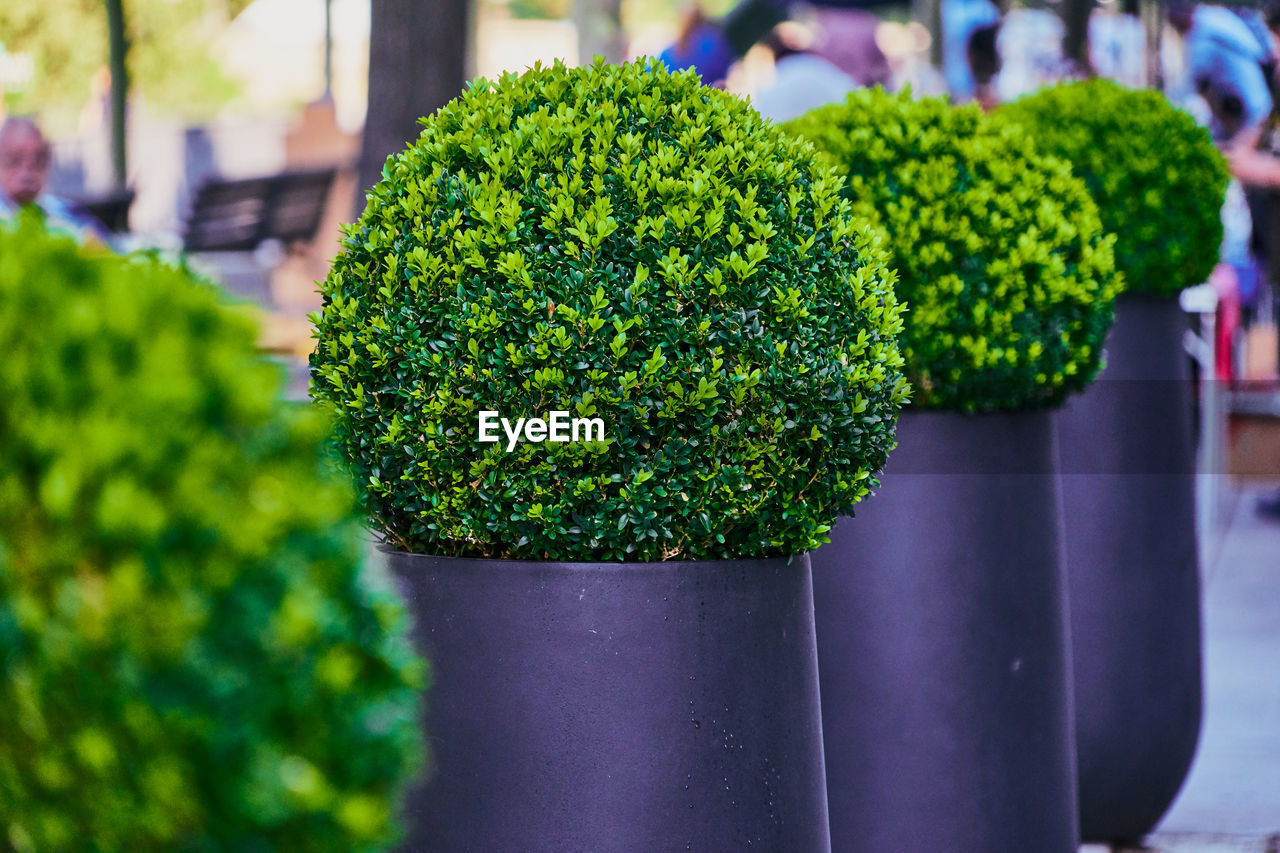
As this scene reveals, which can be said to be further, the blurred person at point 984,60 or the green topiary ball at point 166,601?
the blurred person at point 984,60

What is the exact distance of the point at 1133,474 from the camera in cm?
439

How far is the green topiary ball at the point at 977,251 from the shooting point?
3293 mm

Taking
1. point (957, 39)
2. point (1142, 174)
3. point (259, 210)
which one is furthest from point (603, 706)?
point (259, 210)

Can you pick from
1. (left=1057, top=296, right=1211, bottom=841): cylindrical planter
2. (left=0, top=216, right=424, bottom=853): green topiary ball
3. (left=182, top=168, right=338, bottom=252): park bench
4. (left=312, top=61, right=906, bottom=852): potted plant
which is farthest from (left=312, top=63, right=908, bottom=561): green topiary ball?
(left=182, top=168, right=338, bottom=252): park bench

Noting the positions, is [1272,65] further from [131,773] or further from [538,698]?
[131,773]

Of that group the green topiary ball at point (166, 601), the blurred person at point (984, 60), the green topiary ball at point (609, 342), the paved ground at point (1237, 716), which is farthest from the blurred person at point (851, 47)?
the green topiary ball at point (166, 601)

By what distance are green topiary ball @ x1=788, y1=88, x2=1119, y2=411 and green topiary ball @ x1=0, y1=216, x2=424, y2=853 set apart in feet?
7.12

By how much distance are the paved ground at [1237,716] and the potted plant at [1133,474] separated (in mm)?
340

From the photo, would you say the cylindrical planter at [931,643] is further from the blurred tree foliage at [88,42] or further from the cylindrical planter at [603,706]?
the blurred tree foliage at [88,42]

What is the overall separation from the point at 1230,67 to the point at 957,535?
30.1ft

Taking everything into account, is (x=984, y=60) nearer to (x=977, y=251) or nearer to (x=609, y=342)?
(x=977, y=251)

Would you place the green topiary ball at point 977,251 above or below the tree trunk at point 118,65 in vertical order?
below

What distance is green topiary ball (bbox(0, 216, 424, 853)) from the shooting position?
1.21m

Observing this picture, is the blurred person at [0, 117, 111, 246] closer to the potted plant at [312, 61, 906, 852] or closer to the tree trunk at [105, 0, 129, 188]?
the potted plant at [312, 61, 906, 852]
